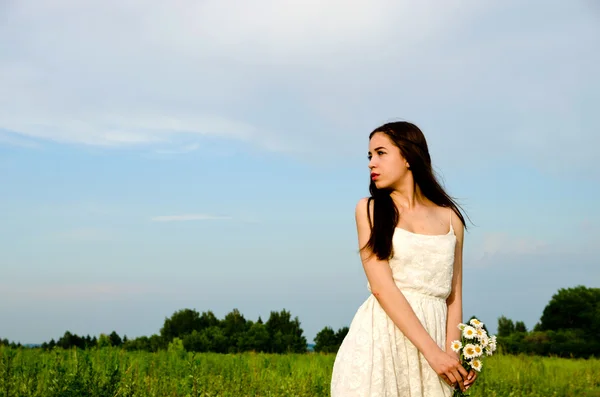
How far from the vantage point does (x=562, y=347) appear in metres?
20.8

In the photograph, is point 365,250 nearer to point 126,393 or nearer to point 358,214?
point 358,214

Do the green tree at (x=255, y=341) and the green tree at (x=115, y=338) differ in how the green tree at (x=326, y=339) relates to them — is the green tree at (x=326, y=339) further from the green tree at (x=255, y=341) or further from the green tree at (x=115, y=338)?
the green tree at (x=115, y=338)

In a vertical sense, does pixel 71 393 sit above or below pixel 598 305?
below

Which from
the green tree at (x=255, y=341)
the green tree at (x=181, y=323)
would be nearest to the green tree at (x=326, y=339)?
the green tree at (x=255, y=341)

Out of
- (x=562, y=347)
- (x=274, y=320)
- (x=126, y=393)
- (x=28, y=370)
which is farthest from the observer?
(x=562, y=347)

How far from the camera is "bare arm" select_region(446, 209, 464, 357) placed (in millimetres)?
3596

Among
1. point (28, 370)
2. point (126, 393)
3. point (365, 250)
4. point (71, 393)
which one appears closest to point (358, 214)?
point (365, 250)

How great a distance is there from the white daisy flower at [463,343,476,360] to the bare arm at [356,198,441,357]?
162mm

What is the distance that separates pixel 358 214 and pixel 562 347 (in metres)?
19.4

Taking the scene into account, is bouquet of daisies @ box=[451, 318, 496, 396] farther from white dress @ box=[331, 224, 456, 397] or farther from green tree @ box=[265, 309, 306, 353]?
green tree @ box=[265, 309, 306, 353]

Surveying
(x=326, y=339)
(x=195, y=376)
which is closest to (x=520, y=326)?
(x=326, y=339)

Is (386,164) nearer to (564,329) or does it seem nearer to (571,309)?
(564,329)

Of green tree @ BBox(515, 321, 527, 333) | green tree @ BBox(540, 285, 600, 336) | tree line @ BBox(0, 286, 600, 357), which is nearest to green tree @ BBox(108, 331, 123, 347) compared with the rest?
tree line @ BBox(0, 286, 600, 357)

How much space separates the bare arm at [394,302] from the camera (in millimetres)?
3350
